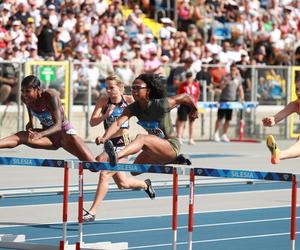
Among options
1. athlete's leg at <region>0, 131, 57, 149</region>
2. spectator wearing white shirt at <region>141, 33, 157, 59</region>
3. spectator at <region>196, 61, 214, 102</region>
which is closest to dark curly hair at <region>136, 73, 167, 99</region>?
athlete's leg at <region>0, 131, 57, 149</region>

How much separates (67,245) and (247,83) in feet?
65.4

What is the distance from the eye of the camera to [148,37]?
1172 inches

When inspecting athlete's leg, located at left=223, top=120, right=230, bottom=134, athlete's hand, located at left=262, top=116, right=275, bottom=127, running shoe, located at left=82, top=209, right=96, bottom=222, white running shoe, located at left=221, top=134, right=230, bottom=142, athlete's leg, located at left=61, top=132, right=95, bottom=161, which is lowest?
white running shoe, located at left=221, top=134, right=230, bottom=142

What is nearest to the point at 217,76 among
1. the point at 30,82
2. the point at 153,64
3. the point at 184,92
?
the point at 184,92

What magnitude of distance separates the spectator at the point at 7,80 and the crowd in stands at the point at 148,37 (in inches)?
8.1

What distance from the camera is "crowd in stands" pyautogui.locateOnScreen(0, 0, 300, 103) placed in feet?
91.6

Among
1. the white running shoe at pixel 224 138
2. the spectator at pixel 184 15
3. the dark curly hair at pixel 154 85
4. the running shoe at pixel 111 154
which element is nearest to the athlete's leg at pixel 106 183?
the dark curly hair at pixel 154 85

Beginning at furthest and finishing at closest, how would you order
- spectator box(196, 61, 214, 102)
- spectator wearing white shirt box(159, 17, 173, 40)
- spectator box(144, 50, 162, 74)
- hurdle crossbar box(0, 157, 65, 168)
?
spectator wearing white shirt box(159, 17, 173, 40), spectator box(196, 61, 214, 102), spectator box(144, 50, 162, 74), hurdle crossbar box(0, 157, 65, 168)

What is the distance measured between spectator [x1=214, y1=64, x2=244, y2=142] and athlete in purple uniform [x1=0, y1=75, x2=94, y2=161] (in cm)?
1544

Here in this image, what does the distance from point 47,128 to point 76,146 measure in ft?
1.38

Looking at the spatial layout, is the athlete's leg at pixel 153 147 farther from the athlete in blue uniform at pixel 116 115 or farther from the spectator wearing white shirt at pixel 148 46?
the spectator wearing white shirt at pixel 148 46

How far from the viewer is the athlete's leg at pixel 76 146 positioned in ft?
46.9

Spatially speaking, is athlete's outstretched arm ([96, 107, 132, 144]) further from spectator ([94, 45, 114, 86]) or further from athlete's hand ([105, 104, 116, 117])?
spectator ([94, 45, 114, 86])

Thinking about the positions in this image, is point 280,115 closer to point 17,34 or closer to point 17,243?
point 17,243
